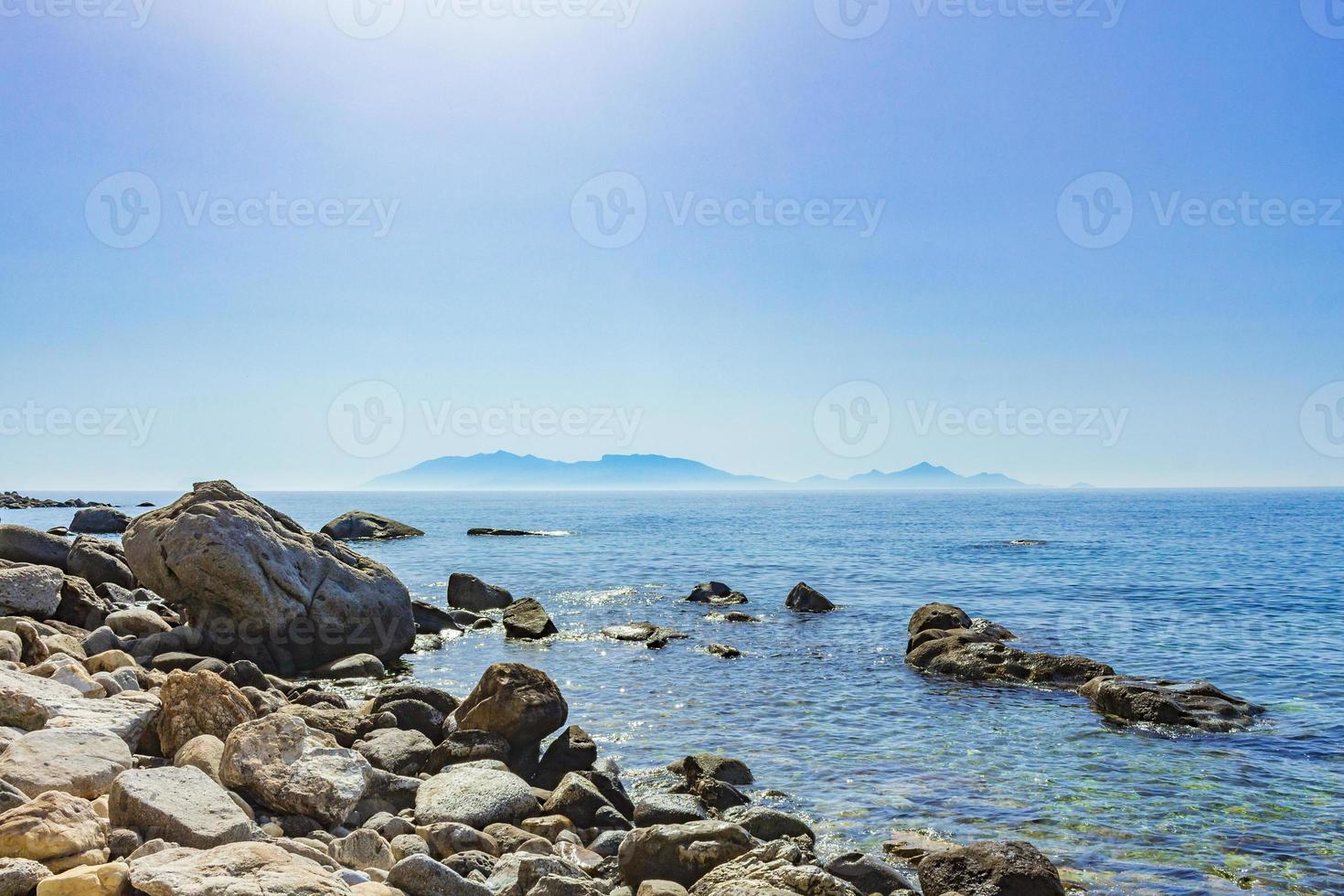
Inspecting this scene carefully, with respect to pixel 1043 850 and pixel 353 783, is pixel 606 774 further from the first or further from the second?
pixel 1043 850

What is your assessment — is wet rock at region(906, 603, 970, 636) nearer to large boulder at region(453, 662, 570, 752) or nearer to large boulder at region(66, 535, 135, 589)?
large boulder at region(453, 662, 570, 752)

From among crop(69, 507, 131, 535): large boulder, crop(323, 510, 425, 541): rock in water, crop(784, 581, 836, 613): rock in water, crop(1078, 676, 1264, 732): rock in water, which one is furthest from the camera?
crop(69, 507, 131, 535): large boulder

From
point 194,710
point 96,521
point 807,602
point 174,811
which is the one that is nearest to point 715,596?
point 807,602

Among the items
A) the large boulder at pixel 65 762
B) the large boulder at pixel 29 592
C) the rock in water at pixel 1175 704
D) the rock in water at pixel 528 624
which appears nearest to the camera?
the large boulder at pixel 65 762

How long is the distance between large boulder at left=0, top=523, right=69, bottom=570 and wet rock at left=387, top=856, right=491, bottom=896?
16909mm

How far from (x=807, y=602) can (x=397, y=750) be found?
21.2 meters

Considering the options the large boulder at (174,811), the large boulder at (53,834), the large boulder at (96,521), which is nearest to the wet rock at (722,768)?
the large boulder at (174,811)

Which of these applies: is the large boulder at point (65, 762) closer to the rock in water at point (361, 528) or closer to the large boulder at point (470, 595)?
the large boulder at point (470, 595)

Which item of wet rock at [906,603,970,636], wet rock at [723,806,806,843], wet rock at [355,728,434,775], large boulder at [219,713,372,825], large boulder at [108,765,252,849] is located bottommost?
wet rock at [723,806,806,843]

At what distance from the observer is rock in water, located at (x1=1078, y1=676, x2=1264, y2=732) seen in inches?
634

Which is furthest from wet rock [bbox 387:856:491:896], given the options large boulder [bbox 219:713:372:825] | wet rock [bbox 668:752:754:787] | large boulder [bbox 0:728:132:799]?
wet rock [bbox 668:752:754:787]

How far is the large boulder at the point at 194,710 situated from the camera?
33.3 ft

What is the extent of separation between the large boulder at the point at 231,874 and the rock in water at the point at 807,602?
26442mm

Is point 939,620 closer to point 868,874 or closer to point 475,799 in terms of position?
point 868,874
